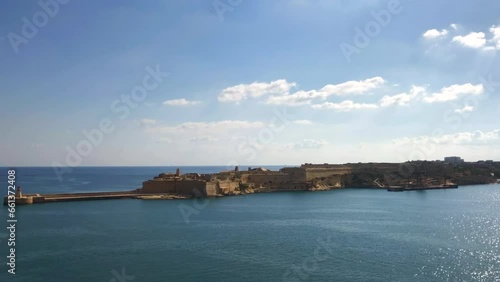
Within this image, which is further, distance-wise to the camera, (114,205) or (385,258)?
(114,205)

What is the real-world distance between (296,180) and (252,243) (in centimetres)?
3170

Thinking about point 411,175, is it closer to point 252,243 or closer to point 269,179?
point 269,179

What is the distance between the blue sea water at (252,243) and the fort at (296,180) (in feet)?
22.6

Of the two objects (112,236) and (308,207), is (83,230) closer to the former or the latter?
(112,236)

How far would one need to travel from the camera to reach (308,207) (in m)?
33.2

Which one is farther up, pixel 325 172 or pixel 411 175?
pixel 325 172

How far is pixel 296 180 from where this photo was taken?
50.4 m

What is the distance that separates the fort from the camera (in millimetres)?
39062

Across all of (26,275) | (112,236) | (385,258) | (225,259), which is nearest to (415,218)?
(385,258)

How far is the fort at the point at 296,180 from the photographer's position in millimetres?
39062

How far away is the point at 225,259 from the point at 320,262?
12.1ft

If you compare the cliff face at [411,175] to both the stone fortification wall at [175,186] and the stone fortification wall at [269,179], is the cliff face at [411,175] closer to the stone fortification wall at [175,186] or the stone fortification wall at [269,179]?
the stone fortification wall at [269,179]

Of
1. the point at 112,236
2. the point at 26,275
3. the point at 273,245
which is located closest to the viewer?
the point at 26,275

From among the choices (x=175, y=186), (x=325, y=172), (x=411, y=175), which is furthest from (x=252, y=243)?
(x=411, y=175)
